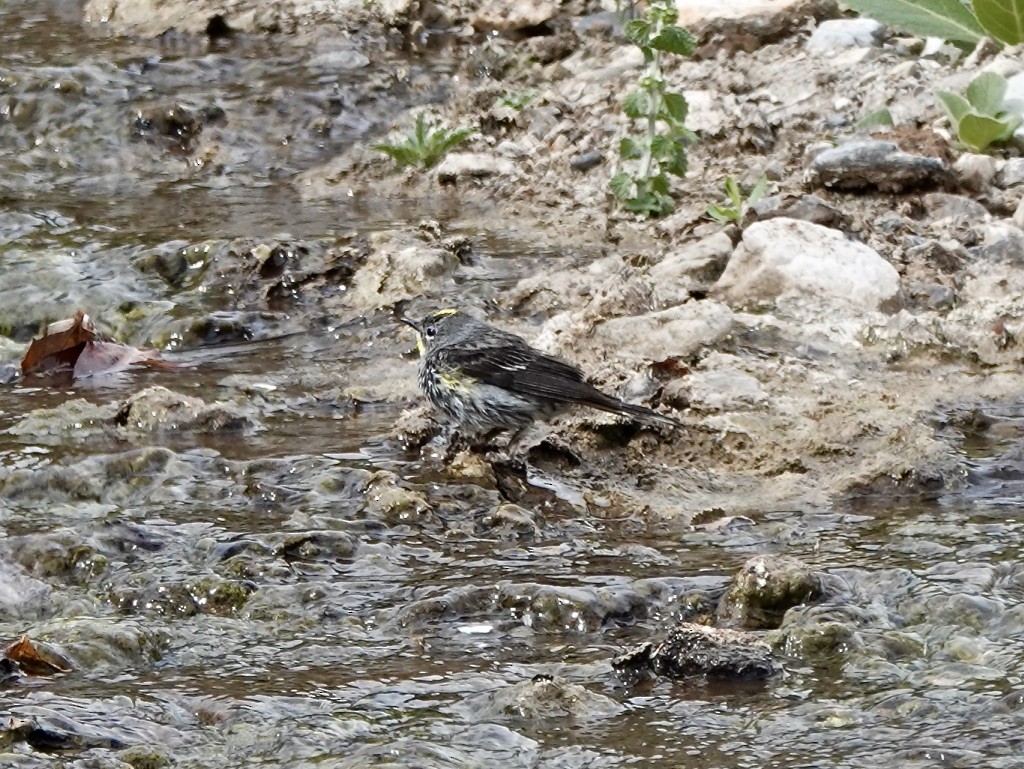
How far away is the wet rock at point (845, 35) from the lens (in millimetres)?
12102

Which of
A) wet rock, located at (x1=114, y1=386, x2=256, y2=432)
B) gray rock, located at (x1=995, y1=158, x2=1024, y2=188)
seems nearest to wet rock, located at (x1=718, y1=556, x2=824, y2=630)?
wet rock, located at (x1=114, y1=386, x2=256, y2=432)

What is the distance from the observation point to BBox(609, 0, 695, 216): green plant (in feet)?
31.1

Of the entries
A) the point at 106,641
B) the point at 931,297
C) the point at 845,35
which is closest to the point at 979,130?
the point at 931,297

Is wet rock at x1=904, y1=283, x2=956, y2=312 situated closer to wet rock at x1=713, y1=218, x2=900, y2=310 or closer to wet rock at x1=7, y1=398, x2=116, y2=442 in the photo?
wet rock at x1=713, y1=218, x2=900, y2=310

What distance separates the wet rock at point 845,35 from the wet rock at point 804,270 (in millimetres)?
3585

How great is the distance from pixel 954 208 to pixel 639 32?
6.86 ft

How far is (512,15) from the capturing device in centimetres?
1422

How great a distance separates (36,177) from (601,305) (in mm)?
5617

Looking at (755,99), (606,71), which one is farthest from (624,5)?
(755,99)

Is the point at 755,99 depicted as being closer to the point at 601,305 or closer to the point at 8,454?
the point at 601,305

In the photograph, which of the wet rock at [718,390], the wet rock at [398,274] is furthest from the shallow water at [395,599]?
the wet rock at [718,390]

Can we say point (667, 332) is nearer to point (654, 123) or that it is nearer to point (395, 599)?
point (654, 123)

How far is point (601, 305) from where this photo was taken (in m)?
8.48

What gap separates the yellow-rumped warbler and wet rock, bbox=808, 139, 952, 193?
305 centimetres
